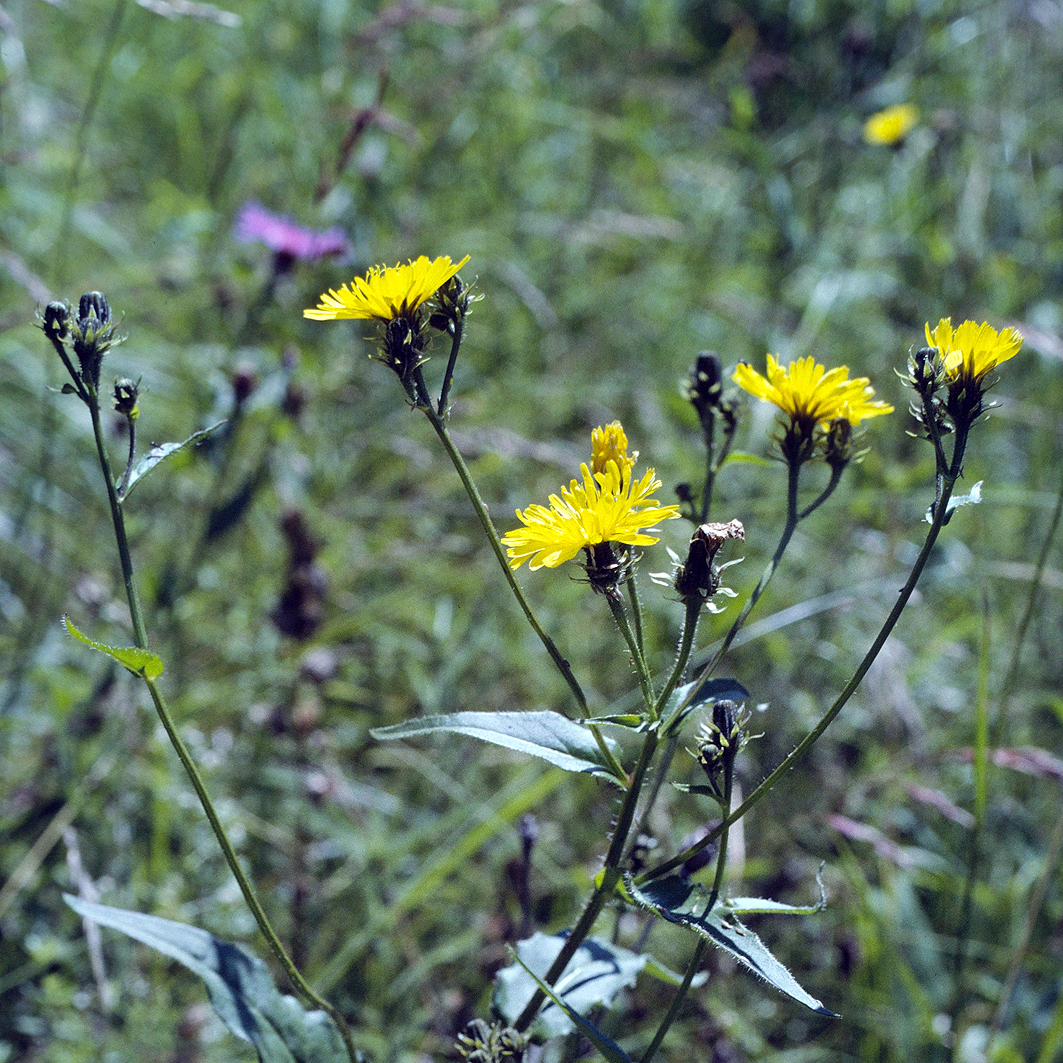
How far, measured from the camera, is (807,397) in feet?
4.71

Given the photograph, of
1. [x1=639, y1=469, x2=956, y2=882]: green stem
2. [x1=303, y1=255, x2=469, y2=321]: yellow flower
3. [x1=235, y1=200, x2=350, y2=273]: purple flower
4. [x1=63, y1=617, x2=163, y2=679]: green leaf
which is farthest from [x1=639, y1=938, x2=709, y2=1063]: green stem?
[x1=235, y1=200, x2=350, y2=273]: purple flower

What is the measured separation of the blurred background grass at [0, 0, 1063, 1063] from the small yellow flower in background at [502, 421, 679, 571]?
735mm

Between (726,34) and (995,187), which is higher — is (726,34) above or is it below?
above

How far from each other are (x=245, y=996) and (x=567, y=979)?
48cm

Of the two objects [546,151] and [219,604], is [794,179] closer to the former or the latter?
[546,151]

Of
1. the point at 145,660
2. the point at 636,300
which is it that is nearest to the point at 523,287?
the point at 636,300

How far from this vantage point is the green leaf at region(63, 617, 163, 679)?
110cm

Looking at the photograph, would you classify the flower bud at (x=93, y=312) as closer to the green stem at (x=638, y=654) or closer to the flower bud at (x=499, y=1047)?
the green stem at (x=638, y=654)

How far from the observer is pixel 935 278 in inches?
157

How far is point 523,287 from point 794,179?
2.23m

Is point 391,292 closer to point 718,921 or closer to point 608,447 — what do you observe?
point 608,447

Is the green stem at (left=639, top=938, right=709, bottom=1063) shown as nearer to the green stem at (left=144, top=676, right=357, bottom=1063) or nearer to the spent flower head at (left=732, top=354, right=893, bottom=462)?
the green stem at (left=144, top=676, right=357, bottom=1063)

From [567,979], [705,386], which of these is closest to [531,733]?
[567,979]

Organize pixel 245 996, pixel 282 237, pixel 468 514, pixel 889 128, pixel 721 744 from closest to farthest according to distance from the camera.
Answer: pixel 721 744 → pixel 245 996 → pixel 282 237 → pixel 468 514 → pixel 889 128
